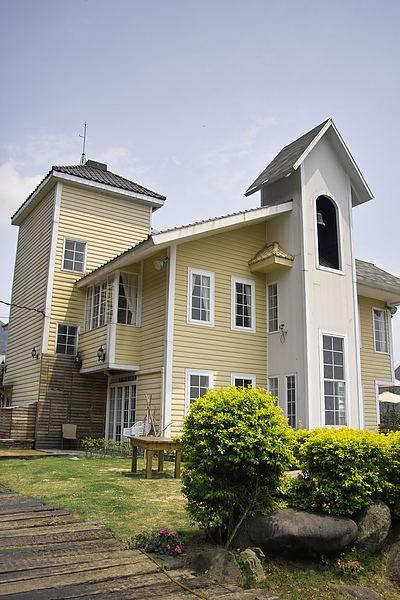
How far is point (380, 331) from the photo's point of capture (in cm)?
1927

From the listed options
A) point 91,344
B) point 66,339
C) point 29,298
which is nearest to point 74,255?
point 29,298

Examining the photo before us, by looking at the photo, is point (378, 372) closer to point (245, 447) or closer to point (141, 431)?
point (141, 431)

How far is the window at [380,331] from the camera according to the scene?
62.6 ft

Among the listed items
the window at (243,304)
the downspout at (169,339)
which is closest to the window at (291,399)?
the window at (243,304)

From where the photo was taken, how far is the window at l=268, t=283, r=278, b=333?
50.6 feet

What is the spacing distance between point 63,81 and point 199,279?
651 centimetres

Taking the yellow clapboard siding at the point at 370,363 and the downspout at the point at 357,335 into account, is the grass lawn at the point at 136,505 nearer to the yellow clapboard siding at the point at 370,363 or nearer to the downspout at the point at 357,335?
the downspout at the point at 357,335

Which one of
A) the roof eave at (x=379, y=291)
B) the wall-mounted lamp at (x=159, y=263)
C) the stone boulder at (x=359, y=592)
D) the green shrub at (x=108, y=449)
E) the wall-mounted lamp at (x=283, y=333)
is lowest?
the stone boulder at (x=359, y=592)

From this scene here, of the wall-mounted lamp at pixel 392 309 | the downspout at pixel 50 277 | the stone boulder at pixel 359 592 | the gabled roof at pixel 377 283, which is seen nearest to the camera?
the stone boulder at pixel 359 592

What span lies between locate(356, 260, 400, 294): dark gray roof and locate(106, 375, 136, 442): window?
27.5ft

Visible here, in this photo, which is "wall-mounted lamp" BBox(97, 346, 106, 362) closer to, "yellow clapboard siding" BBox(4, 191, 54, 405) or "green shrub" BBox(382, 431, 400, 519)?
"yellow clapboard siding" BBox(4, 191, 54, 405)

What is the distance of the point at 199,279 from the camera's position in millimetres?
14523

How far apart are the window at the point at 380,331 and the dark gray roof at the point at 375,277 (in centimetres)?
126

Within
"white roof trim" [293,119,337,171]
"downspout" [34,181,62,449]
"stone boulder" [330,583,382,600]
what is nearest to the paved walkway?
"stone boulder" [330,583,382,600]
